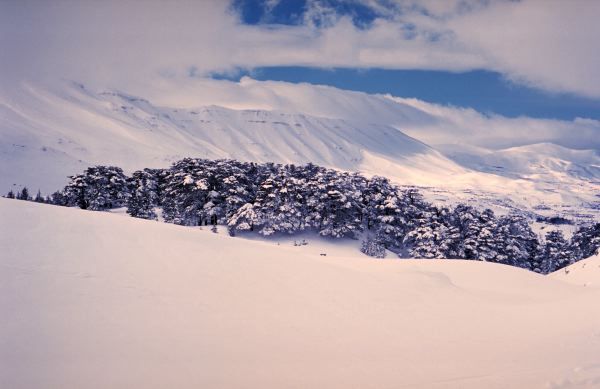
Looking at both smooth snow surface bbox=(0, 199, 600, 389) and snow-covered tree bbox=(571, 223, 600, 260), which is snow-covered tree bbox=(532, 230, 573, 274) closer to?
snow-covered tree bbox=(571, 223, 600, 260)

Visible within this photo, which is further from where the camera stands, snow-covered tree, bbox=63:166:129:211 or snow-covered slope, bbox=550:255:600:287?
snow-covered tree, bbox=63:166:129:211

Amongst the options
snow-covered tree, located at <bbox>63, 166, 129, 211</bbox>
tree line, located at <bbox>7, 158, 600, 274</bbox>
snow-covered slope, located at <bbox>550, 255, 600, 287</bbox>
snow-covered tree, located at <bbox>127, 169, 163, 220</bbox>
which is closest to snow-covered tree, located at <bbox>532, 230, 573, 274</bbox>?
tree line, located at <bbox>7, 158, 600, 274</bbox>

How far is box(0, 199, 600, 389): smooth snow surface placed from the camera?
9.04 meters

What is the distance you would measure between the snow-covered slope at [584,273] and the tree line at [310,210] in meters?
16.5

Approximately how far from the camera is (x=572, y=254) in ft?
224

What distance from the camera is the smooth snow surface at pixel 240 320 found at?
29.7ft

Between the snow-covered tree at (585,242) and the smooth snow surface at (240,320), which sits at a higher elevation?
the snow-covered tree at (585,242)

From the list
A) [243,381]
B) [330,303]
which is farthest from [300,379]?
[330,303]

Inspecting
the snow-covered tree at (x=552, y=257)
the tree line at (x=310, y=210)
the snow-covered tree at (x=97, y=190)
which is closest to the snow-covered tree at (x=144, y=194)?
the tree line at (x=310, y=210)

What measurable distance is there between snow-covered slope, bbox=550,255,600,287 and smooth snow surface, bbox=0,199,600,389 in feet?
37.5

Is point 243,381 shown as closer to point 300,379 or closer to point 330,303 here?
point 300,379

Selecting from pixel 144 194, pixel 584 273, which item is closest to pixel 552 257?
pixel 584 273

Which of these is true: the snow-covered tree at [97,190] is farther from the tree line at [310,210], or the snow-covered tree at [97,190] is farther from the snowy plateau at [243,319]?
the snowy plateau at [243,319]

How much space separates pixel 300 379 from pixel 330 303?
21.5ft
